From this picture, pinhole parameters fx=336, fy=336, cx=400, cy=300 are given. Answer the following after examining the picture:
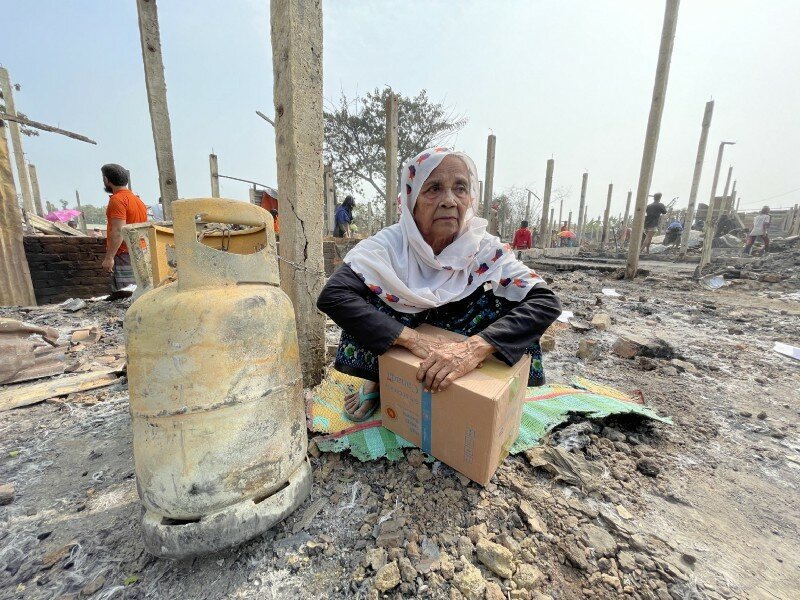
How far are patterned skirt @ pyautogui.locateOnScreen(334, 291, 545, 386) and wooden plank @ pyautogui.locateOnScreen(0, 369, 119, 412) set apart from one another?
2.00m

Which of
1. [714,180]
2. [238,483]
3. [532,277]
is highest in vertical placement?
[714,180]

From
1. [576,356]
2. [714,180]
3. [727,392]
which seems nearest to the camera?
[727,392]

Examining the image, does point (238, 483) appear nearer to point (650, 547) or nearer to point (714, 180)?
point (650, 547)

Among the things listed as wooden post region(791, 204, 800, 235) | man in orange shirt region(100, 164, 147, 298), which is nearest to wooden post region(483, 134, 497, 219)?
man in orange shirt region(100, 164, 147, 298)

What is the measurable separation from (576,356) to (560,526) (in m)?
2.16

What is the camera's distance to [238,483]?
111 centimetres

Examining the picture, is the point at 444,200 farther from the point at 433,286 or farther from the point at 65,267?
the point at 65,267

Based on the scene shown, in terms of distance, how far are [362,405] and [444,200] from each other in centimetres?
124

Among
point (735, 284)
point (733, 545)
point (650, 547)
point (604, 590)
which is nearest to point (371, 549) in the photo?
point (604, 590)

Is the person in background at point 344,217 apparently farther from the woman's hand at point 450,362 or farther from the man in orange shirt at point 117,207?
the woman's hand at point 450,362

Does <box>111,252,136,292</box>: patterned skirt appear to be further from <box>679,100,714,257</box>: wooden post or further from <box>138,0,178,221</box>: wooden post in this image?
<box>679,100,714,257</box>: wooden post

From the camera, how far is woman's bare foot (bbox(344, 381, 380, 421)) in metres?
1.91

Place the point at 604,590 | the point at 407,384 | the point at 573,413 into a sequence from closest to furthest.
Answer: the point at 604,590 < the point at 407,384 < the point at 573,413

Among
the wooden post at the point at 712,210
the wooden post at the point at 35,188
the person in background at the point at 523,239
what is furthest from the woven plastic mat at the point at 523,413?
the wooden post at the point at 35,188
